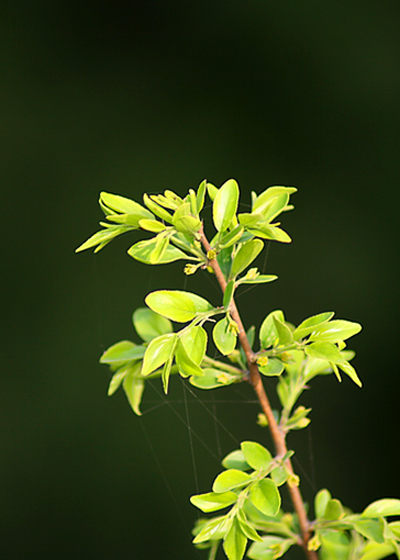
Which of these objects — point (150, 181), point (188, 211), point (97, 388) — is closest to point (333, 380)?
point (97, 388)

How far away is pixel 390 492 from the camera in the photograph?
4.04 feet

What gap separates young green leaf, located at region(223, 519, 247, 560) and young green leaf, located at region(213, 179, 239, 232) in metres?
0.20

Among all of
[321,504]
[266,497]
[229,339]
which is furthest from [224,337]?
[321,504]

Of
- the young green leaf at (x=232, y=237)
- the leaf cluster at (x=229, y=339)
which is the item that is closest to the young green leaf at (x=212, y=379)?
the leaf cluster at (x=229, y=339)

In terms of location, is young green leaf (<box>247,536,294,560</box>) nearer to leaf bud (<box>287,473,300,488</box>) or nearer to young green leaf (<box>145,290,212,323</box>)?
leaf bud (<box>287,473,300,488</box>)

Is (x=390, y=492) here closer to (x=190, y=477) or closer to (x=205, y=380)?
(x=190, y=477)

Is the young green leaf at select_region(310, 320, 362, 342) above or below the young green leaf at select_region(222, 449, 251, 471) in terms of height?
above

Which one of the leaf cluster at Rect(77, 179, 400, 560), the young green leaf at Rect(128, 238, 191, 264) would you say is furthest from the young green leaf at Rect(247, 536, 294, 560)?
the young green leaf at Rect(128, 238, 191, 264)

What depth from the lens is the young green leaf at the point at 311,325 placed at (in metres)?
0.29

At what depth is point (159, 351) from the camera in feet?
0.92

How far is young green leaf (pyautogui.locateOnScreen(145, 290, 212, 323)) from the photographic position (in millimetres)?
281

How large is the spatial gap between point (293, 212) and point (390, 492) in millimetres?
812

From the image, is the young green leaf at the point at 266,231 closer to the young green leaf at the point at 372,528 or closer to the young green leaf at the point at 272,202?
the young green leaf at the point at 272,202

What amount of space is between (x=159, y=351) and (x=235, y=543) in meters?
0.14
